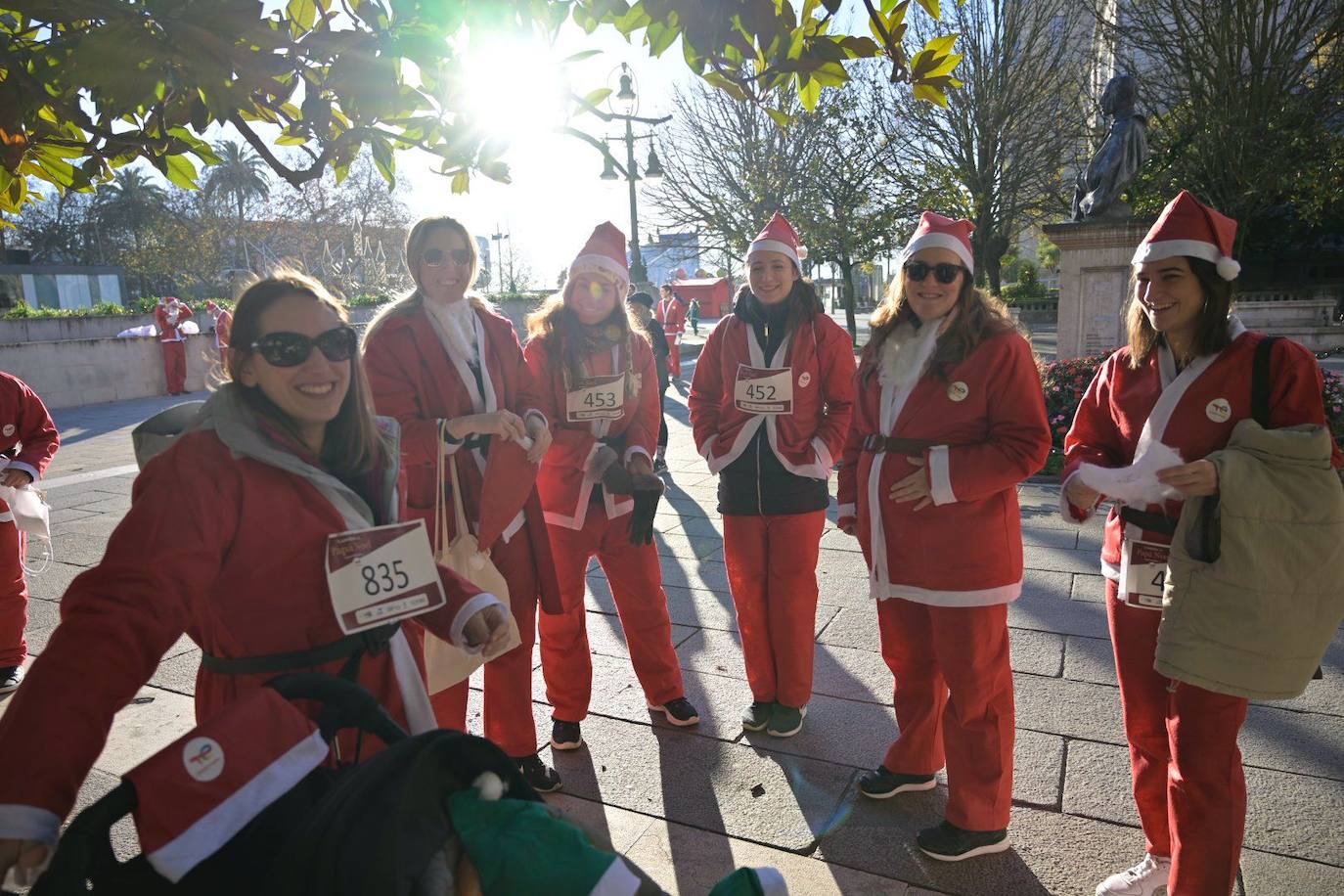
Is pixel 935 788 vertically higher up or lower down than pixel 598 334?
lower down

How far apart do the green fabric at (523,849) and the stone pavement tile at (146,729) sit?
9.42ft

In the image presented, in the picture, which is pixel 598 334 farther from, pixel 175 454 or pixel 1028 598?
pixel 1028 598

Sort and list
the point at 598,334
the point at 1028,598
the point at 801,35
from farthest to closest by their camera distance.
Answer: the point at 1028,598, the point at 598,334, the point at 801,35

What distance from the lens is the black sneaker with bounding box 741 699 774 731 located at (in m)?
3.74

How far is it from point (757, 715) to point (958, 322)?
184 centimetres

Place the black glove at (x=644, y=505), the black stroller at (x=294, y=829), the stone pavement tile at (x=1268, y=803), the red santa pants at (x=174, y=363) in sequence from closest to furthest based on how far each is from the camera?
1. the black stroller at (x=294, y=829)
2. the stone pavement tile at (x=1268, y=803)
3. the black glove at (x=644, y=505)
4. the red santa pants at (x=174, y=363)

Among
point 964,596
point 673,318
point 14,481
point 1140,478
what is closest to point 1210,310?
point 1140,478

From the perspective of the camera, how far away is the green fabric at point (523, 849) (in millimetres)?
1216

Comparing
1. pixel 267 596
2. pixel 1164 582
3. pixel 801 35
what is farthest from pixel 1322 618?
Result: pixel 267 596

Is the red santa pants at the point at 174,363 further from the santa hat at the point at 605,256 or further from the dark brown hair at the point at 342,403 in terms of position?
the dark brown hair at the point at 342,403

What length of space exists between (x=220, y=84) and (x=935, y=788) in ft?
10.2

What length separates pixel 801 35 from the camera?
7.15 ft

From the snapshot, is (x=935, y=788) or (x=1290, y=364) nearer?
(x=1290, y=364)

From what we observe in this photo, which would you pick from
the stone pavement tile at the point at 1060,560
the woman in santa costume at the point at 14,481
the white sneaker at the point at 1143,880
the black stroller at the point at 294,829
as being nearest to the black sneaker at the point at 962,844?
the white sneaker at the point at 1143,880
